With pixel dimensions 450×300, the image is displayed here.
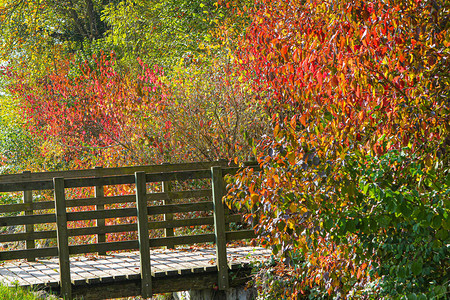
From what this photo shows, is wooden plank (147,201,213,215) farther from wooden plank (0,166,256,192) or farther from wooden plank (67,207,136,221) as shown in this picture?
wooden plank (0,166,256,192)

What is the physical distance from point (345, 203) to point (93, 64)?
16.5m

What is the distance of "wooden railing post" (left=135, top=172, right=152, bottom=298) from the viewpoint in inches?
290

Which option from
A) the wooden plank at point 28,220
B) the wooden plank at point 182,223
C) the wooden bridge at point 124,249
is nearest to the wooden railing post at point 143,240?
the wooden bridge at point 124,249

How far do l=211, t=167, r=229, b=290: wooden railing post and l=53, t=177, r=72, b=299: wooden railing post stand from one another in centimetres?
189

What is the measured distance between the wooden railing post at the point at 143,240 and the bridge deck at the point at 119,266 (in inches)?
4.2

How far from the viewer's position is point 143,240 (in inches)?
292

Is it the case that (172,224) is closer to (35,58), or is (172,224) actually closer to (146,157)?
(146,157)

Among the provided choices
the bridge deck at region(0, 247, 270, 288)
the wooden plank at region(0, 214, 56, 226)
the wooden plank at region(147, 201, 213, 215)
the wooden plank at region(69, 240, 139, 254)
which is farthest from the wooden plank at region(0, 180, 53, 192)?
the wooden plank at region(147, 201, 213, 215)

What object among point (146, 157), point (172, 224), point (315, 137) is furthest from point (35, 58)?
point (315, 137)

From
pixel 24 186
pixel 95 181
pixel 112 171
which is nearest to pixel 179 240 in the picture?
pixel 95 181

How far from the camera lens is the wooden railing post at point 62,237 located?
713cm

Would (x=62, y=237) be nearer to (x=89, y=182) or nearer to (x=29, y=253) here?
(x=29, y=253)

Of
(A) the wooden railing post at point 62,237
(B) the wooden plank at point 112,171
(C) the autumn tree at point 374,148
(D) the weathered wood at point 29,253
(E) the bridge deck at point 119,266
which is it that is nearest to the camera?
(C) the autumn tree at point 374,148

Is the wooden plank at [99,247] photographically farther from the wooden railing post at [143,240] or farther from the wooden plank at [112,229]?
the wooden plank at [112,229]
